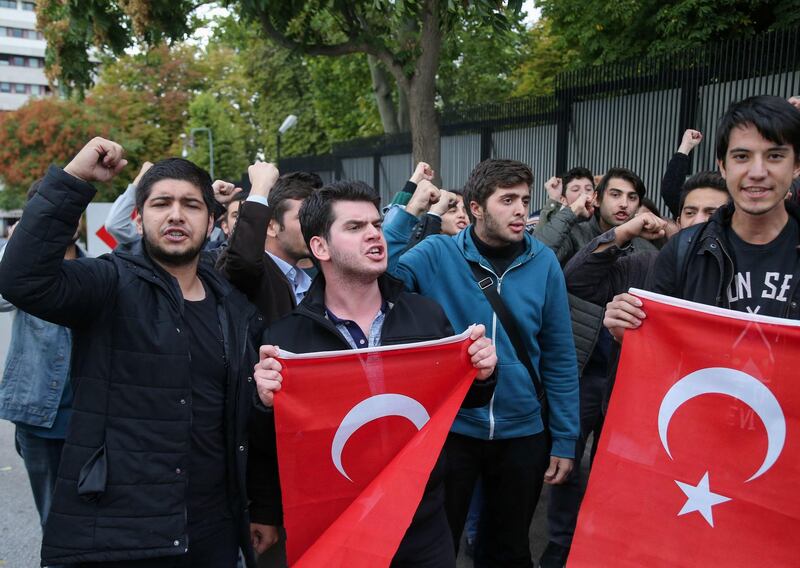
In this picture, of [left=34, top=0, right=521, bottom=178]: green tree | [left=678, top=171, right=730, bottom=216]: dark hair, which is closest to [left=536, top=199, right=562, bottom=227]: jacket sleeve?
[left=678, top=171, right=730, bottom=216]: dark hair

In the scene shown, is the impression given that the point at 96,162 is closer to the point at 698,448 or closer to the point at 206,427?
the point at 206,427

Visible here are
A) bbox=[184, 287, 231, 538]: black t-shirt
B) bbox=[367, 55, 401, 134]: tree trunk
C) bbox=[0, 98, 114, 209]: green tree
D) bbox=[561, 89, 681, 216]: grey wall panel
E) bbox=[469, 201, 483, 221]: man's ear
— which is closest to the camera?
bbox=[184, 287, 231, 538]: black t-shirt

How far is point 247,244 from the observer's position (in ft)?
9.92

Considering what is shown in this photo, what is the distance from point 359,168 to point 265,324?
52.3 feet

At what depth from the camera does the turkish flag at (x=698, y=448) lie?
7.37 feet

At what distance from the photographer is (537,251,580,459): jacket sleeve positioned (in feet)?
10.9

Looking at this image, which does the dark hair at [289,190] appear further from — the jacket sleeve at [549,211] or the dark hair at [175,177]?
the jacket sleeve at [549,211]

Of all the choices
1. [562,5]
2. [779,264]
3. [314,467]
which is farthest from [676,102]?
[562,5]

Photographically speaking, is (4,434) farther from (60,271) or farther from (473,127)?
(473,127)

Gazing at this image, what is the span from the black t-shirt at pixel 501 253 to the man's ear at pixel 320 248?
0.85 metres

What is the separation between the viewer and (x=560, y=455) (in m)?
3.31

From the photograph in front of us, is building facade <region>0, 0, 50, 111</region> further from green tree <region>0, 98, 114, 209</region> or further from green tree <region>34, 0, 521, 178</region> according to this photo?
green tree <region>34, 0, 521, 178</region>

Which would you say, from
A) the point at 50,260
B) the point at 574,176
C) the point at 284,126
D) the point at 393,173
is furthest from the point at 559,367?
the point at 284,126

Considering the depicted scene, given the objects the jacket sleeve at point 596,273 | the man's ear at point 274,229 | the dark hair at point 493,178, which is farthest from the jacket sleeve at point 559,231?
the man's ear at point 274,229
